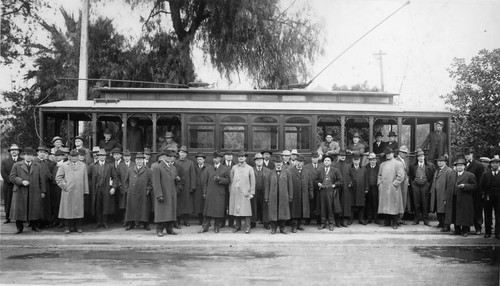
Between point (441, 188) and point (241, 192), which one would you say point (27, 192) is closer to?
point (241, 192)

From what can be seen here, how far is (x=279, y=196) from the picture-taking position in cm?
964

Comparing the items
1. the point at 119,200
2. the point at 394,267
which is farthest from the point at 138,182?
the point at 394,267

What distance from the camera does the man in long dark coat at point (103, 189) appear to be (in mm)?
9898

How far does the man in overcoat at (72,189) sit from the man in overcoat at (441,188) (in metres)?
7.40

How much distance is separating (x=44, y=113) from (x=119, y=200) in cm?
285

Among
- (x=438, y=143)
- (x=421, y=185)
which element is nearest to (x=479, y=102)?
(x=438, y=143)

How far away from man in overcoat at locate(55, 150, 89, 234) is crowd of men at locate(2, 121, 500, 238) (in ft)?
0.06

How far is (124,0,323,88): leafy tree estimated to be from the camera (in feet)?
54.0

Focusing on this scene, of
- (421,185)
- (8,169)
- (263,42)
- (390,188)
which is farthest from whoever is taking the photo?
(263,42)

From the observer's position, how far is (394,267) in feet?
22.9

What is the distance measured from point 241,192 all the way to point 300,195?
1300mm

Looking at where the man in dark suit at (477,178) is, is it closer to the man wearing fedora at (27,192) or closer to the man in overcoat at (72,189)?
the man in overcoat at (72,189)

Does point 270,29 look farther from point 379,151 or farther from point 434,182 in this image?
point 434,182

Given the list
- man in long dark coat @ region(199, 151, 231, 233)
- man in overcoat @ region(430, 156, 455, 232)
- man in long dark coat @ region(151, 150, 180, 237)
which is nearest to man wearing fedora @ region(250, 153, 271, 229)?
man in long dark coat @ region(199, 151, 231, 233)
